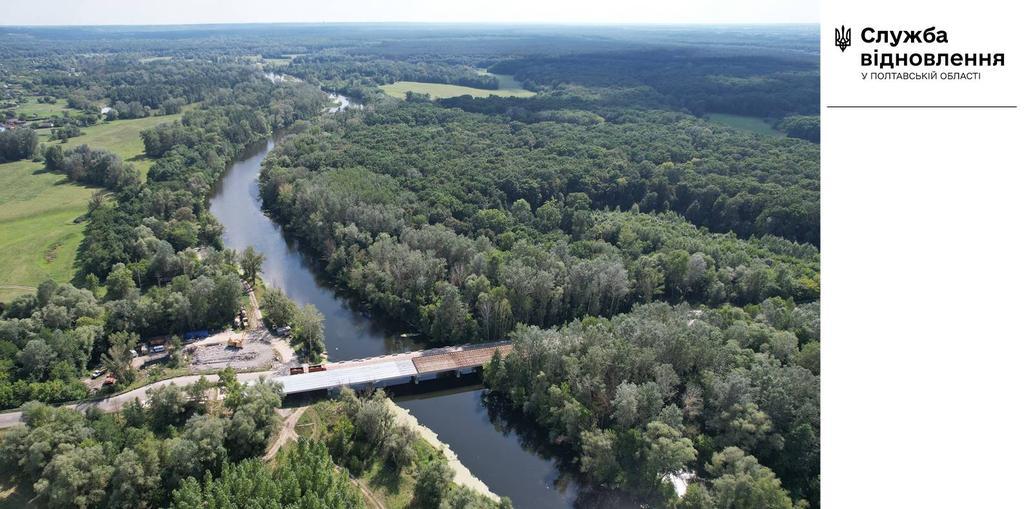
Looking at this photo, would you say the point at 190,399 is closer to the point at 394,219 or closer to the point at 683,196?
the point at 394,219

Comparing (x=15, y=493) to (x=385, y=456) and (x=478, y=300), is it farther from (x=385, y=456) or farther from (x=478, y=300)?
(x=478, y=300)

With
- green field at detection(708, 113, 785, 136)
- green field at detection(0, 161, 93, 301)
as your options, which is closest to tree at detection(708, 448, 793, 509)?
green field at detection(0, 161, 93, 301)

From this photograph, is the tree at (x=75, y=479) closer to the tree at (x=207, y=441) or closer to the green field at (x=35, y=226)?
the tree at (x=207, y=441)

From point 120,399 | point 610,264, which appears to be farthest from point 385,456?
point 610,264

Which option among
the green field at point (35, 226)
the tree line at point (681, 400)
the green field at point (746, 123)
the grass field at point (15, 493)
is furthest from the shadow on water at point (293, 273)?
the green field at point (746, 123)

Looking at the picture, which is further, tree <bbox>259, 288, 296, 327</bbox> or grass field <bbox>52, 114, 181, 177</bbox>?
grass field <bbox>52, 114, 181, 177</bbox>

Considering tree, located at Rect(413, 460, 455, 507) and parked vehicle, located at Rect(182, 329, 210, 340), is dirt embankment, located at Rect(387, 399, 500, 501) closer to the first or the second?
tree, located at Rect(413, 460, 455, 507)
